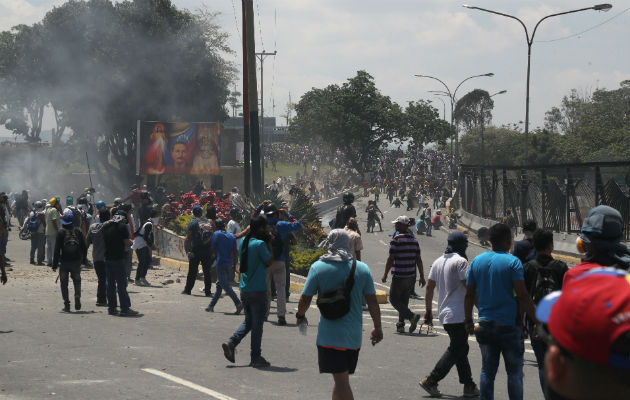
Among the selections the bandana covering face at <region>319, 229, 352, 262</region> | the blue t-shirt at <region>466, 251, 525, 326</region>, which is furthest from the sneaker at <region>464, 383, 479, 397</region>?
the bandana covering face at <region>319, 229, 352, 262</region>

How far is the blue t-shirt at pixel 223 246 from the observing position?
13.0m

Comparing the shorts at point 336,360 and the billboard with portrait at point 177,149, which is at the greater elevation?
the billboard with portrait at point 177,149

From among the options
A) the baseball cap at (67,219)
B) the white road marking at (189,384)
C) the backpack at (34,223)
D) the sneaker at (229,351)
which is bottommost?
the white road marking at (189,384)

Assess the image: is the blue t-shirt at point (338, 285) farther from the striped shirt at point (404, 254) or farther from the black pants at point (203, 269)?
the black pants at point (203, 269)

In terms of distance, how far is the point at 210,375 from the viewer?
8.55 m

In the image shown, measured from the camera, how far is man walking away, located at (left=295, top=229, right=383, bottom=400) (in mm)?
6328

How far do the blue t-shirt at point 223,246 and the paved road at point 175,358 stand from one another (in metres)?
0.82

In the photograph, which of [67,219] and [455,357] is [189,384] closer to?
[455,357]

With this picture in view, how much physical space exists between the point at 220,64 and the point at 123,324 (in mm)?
49500

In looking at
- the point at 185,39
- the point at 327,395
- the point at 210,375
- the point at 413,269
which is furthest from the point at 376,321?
the point at 185,39

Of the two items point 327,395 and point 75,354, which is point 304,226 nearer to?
point 75,354

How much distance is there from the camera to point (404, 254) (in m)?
11.8

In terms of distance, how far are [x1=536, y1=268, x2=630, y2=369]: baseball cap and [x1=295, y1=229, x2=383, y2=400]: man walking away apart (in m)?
3.59

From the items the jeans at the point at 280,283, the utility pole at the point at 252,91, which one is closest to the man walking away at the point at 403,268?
the jeans at the point at 280,283
